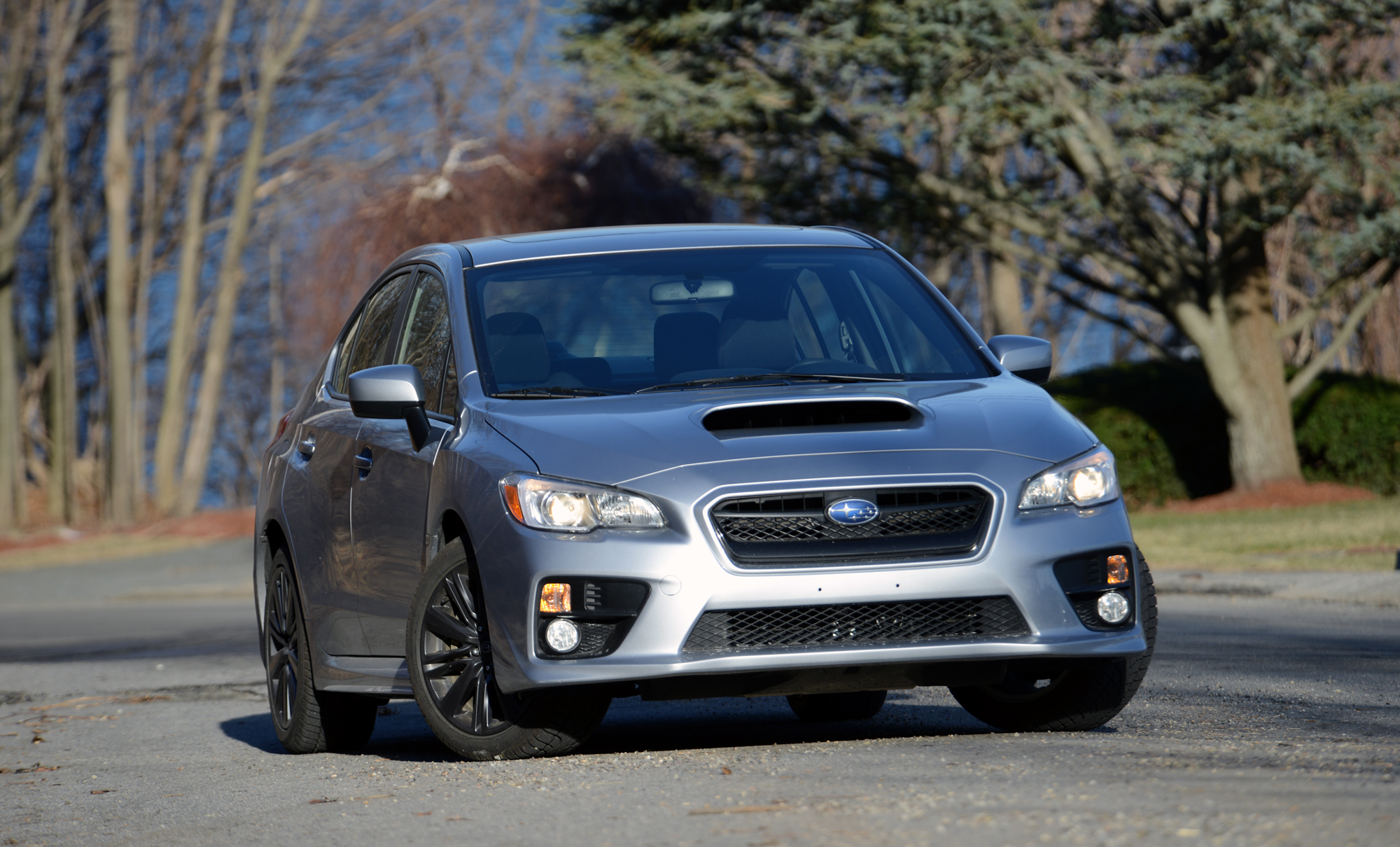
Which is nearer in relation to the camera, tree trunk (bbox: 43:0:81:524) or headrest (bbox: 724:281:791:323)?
headrest (bbox: 724:281:791:323)

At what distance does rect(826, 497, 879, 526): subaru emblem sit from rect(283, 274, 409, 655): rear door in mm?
2117

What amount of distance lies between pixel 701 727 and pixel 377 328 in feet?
6.87

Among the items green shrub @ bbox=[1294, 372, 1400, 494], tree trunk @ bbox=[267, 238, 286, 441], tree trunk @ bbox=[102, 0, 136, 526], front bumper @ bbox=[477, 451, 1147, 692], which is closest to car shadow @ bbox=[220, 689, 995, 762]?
front bumper @ bbox=[477, 451, 1147, 692]

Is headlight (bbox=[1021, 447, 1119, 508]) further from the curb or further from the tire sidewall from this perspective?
the curb

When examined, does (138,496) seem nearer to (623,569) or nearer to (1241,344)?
(1241,344)

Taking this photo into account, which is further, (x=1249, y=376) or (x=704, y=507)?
(x=1249, y=376)

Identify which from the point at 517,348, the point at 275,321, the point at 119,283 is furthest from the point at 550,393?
the point at 275,321


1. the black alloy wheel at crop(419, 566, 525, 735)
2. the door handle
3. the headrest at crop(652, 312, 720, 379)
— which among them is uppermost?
the headrest at crop(652, 312, 720, 379)

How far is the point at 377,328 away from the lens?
7.64m

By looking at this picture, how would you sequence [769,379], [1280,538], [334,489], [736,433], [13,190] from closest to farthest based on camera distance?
[736,433], [769,379], [334,489], [1280,538], [13,190]

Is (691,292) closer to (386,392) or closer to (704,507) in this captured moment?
(386,392)

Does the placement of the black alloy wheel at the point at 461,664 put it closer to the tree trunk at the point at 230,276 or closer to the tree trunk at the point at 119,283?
the tree trunk at the point at 119,283

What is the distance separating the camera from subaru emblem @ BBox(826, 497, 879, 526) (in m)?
5.45

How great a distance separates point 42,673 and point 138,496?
21414mm
